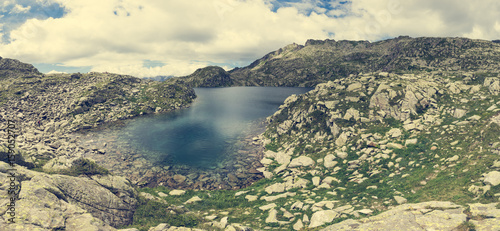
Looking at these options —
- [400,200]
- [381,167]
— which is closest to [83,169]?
[400,200]

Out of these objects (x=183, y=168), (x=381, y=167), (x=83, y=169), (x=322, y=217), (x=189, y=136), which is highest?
(x=83, y=169)

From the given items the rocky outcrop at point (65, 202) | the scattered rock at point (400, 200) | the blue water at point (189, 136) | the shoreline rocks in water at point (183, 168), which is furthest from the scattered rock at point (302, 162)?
the rocky outcrop at point (65, 202)

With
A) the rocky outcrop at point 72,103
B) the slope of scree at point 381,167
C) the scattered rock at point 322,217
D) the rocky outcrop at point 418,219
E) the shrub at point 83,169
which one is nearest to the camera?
the rocky outcrop at point 418,219

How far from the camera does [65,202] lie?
15469 millimetres

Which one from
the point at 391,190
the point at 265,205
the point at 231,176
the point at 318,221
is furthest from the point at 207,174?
the point at 391,190

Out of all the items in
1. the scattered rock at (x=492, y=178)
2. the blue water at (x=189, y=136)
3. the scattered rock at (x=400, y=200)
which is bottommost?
the blue water at (x=189, y=136)

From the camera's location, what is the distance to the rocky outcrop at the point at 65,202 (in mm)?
12691

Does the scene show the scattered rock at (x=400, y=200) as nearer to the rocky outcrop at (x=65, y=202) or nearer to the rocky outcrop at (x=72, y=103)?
the rocky outcrop at (x=65, y=202)

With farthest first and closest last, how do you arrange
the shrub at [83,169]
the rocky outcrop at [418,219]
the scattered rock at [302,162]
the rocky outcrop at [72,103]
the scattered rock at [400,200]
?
the rocky outcrop at [72,103] < the scattered rock at [302,162] < the shrub at [83,169] < the scattered rock at [400,200] < the rocky outcrop at [418,219]

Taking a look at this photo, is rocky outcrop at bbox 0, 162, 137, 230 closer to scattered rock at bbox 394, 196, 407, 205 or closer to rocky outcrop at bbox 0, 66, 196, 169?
scattered rock at bbox 394, 196, 407, 205

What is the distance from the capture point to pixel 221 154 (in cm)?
5112

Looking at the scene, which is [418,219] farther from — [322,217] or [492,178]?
[492,178]

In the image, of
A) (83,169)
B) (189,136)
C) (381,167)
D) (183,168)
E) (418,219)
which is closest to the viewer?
(418,219)

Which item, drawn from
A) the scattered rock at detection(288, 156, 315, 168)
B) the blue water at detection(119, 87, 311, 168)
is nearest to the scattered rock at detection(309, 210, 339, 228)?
the scattered rock at detection(288, 156, 315, 168)
